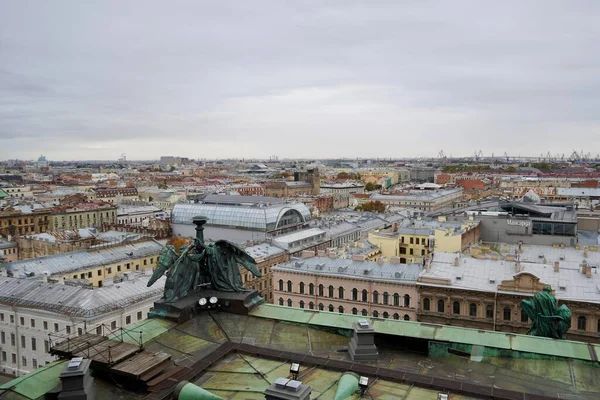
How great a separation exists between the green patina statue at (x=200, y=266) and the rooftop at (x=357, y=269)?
28.2 meters

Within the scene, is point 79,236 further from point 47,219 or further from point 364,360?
point 364,360

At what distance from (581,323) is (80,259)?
172ft

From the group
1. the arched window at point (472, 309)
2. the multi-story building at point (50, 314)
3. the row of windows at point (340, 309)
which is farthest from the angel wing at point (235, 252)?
the arched window at point (472, 309)

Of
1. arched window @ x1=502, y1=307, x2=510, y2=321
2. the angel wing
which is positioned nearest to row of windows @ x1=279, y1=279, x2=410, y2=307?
arched window @ x1=502, y1=307, x2=510, y2=321

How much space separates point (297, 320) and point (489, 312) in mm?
28102

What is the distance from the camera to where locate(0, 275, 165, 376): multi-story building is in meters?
40.6

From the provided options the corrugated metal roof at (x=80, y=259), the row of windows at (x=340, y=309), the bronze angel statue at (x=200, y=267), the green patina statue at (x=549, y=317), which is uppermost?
the bronze angel statue at (x=200, y=267)

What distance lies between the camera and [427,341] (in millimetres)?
17109

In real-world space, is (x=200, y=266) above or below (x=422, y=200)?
above

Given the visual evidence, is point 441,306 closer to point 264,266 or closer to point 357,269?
point 357,269

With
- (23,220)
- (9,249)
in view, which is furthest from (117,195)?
(9,249)

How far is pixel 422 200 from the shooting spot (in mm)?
148125

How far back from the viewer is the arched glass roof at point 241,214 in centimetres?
8512

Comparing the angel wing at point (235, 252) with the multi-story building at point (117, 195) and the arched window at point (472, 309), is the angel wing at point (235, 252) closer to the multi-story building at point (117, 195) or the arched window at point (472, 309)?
the arched window at point (472, 309)
